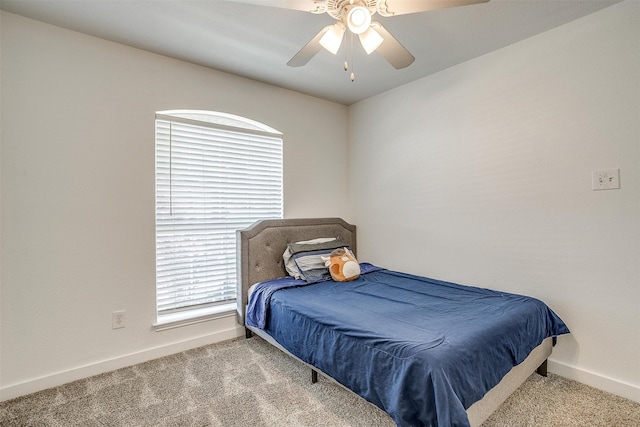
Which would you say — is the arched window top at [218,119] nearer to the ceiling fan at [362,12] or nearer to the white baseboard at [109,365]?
the ceiling fan at [362,12]

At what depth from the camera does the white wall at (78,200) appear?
1.97m

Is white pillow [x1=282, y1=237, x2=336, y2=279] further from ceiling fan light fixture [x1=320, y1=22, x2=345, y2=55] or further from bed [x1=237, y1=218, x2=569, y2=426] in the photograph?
ceiling fan light fixture [x1=320, y1=22, x2=345, y2=55]

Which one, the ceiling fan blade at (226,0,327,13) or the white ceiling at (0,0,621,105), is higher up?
the white ceiling at (0,0,621,105)

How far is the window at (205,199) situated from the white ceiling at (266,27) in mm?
568

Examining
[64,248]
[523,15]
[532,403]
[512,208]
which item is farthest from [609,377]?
[64,248]

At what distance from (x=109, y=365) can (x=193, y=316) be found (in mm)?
632

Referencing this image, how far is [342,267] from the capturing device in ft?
9.12

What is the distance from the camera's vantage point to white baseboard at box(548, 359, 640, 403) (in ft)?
6.19

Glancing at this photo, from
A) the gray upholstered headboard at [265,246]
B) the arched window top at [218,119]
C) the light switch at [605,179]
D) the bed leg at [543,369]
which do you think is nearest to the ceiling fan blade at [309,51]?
the arched window top at [218,119]

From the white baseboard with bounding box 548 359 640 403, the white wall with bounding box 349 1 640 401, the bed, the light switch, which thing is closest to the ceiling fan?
the white wall with bounding box 349 1 640 401

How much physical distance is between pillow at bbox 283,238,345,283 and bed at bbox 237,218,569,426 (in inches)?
3.9

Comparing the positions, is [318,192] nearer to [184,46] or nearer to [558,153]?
[184,46]

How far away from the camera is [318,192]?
3.50 m

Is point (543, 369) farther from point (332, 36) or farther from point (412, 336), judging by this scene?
point (332, 36)
